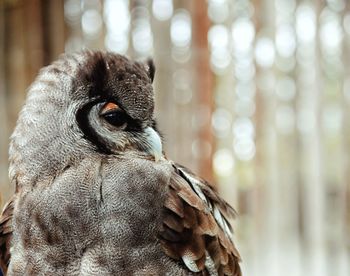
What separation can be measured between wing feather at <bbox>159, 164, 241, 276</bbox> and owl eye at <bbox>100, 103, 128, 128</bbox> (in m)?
0.16

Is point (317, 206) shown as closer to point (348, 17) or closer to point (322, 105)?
point (322, 105)

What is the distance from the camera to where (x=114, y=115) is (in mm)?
1211

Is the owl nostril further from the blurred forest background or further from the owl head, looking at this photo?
the blurred forest background

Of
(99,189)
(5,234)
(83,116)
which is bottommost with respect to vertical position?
(5,234)

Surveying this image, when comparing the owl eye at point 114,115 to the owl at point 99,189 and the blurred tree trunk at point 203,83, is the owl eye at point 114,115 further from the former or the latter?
the blurred tree trunk at point 203,83

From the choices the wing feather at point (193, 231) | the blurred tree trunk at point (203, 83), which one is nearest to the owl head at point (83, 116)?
the wing feather at point (193, 231)

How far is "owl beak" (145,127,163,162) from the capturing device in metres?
1.25

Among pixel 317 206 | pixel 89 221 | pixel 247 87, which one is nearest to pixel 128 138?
pixel 89 221

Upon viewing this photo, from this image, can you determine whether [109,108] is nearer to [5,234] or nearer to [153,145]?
[153,145]

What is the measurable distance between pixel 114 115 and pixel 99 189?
0.16 metres

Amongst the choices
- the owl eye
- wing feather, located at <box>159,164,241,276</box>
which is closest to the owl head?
the owl eye

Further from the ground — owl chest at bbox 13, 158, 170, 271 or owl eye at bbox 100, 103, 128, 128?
owl eye at bbox 100, 103, 128, 128

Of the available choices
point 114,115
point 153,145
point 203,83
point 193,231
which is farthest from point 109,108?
point 203,83

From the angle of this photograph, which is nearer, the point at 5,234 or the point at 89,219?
the point at 89,219
